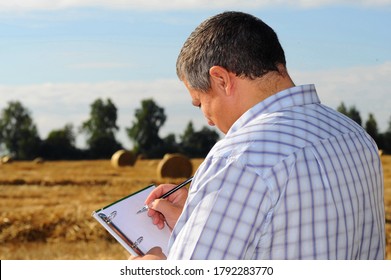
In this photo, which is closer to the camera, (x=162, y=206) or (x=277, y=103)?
(x=277, y=103)

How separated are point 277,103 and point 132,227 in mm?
531

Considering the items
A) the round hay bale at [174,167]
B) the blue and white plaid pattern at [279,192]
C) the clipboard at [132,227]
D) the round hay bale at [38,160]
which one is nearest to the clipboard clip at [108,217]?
the clipboard at [132,227]

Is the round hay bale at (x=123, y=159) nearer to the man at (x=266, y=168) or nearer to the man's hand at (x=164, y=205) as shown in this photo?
the man's hand at (x=164, y=205)

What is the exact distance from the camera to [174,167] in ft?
52.5

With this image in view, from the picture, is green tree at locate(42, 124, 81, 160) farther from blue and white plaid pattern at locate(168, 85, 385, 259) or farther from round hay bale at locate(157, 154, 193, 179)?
blue and white plaid pattern at locate(168, 85, 385, 259)

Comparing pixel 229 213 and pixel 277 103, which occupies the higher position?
pixel 277 103

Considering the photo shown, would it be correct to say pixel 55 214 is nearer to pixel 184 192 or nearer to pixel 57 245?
pixel 57 245

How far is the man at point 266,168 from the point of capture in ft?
4.80

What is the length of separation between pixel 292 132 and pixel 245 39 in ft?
0.84

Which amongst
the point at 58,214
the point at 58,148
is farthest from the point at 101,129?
the point at 58,214

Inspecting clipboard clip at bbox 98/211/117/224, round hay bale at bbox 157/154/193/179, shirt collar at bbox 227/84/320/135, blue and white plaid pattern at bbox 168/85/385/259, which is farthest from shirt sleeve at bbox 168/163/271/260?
round hay bale at bbox 157/154/193/179

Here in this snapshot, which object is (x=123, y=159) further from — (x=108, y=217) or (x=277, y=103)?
(x=277, y=103)
